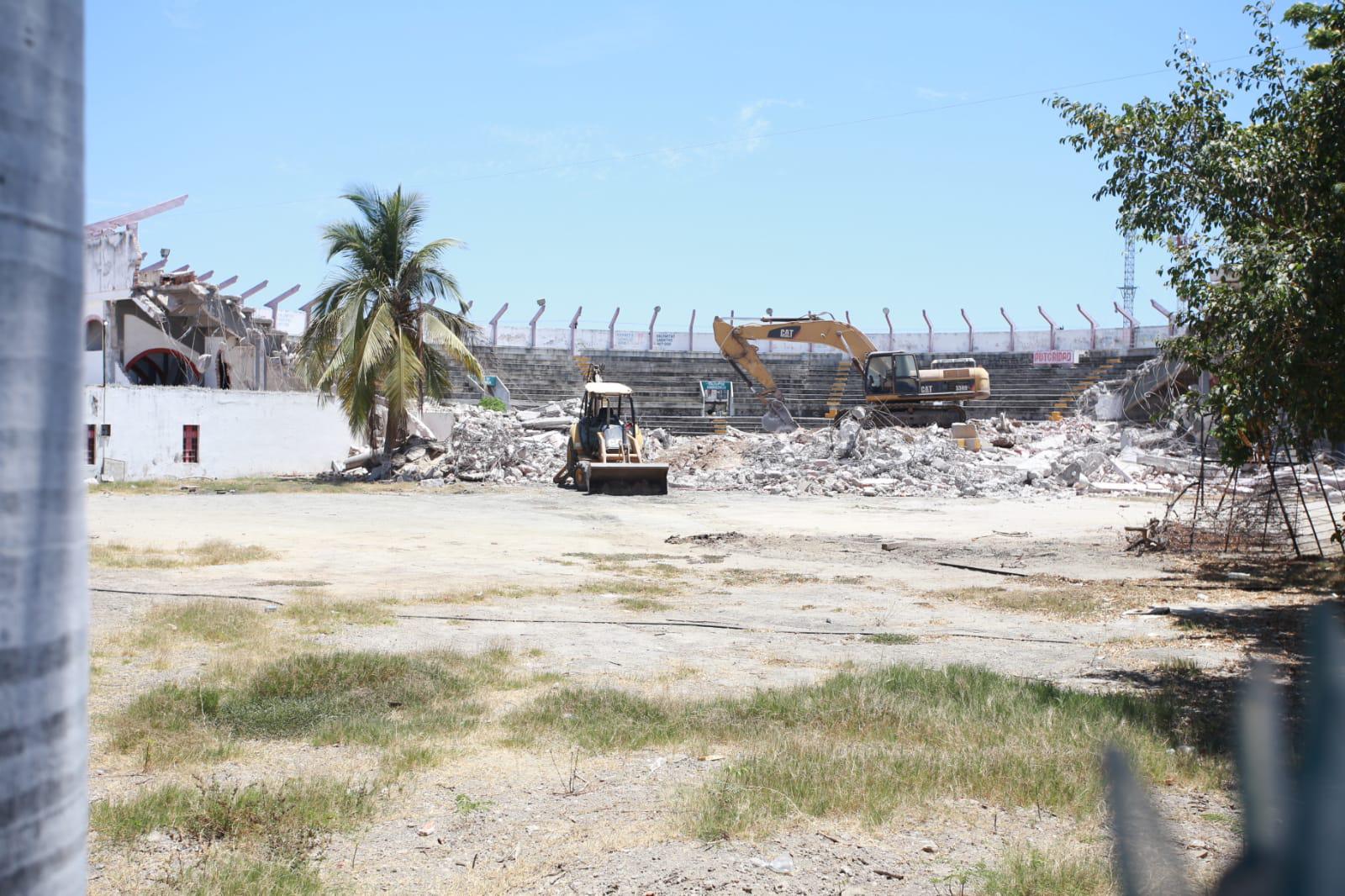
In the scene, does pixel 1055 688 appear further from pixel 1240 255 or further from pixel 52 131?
pixel 52 131

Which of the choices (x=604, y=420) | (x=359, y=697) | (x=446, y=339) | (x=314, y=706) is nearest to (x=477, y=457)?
(x=446, y=339)

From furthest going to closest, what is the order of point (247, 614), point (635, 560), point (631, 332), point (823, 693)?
1. point (631, 332)
2. point (635, 560)
3. point (247, 614)
4. point (823, 693)

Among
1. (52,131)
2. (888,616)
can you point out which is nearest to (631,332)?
(888,616)

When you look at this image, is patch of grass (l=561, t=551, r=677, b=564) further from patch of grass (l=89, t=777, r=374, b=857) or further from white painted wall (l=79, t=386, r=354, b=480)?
white painted wall (l=79, t=386, r=354, b=480)

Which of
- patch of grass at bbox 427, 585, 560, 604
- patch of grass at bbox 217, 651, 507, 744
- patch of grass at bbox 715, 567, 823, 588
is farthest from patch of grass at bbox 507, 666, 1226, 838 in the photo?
patch of grass at bbox 715, 567, 823, 588

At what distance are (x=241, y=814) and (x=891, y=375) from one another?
35.2m

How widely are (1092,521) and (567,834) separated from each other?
1738 centimetres

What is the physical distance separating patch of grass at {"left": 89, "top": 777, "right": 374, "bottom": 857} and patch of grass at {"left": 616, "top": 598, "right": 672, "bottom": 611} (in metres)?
5.57

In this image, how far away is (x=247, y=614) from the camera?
29.0 ft

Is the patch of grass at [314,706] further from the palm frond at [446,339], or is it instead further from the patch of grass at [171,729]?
the palm frond at [446,339]

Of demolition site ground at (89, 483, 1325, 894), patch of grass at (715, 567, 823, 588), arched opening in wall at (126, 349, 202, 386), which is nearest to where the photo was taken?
demolition site ground at (89, 483, 1325, 894)

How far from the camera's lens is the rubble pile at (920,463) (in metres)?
27.7

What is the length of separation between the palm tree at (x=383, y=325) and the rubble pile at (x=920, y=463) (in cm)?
765

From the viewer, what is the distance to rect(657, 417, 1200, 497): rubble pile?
27734 millimetres
